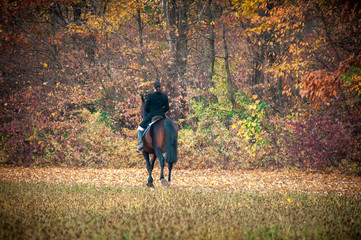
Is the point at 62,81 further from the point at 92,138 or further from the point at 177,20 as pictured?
the point at 177,20

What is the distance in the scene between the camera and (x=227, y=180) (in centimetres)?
1120

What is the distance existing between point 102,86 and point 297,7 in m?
10.9

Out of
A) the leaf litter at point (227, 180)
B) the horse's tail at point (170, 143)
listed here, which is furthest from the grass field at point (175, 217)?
the leaf litter at point (227, 180)

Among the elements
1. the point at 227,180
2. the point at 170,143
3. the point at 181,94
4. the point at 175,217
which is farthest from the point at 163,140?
the point at 181,94

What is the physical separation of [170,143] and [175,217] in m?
3.77

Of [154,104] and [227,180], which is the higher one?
[154,104]

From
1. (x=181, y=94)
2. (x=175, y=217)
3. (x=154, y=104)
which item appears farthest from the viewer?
(x=181, y=94)

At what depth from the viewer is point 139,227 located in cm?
471

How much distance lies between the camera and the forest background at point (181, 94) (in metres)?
12.7

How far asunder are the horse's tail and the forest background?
4.91 m

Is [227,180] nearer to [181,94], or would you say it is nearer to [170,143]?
[170,143]

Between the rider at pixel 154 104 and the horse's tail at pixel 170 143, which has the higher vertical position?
the rider at pixel 154 104

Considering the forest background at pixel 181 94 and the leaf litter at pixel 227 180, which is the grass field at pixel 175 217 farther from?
the forest background at pixel 181 94

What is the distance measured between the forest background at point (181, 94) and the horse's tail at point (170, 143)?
16.1ft
